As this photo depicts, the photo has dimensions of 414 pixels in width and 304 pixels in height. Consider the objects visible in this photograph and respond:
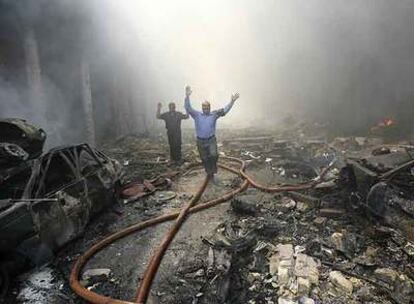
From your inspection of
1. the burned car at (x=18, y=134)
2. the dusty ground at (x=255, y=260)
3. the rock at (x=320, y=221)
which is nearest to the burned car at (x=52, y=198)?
the dusty ground at (x=255, y=260)

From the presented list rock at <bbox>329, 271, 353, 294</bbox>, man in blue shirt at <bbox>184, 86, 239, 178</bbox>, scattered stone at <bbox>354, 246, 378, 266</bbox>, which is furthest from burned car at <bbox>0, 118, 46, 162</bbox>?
scattered stone at <bbox>354, 246, 378, 266</bbox>

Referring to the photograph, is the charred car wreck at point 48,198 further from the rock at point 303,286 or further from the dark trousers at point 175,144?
the rock at point 303,286

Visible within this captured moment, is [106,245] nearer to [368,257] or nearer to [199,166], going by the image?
[368,257]

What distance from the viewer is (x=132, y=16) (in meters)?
15.7

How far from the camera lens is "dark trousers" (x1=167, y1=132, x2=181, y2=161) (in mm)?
9922

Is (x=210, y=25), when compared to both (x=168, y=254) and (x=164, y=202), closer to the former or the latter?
(x=164, y=202)

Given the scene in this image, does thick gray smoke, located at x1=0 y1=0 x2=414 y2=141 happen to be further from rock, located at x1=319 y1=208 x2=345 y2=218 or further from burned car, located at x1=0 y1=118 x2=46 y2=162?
rock, located at x1=319 y1=208 x2=345 y2=218

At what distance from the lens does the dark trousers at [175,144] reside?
32.6 feet

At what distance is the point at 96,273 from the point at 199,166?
17.7 feet

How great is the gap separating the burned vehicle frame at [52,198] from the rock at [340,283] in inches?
134

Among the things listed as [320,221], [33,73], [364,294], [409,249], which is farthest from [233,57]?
[364,294]

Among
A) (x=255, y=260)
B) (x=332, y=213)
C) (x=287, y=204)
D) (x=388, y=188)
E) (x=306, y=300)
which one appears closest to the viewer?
(x=306, y=300)

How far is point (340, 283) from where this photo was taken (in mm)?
4188

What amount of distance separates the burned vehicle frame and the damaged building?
26 mm
